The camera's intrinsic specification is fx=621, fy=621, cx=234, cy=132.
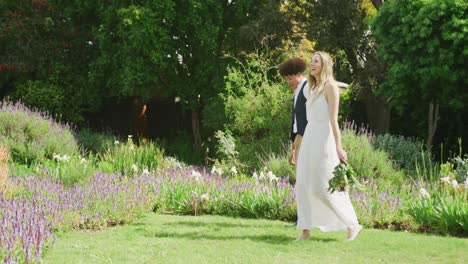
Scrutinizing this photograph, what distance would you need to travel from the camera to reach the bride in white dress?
20.0 feet

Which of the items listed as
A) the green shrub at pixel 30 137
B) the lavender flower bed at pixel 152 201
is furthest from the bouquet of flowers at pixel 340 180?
the green shrub at pixel 30 137

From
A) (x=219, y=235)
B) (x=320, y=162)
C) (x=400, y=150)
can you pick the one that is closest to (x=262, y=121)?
(x=400, y=150)

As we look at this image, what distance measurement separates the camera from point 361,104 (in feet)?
58.8

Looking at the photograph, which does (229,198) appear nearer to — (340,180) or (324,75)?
(340,180)

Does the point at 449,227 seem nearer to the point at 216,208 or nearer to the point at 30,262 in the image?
the point at 216,208

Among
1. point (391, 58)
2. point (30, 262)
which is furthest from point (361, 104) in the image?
point (30, 262)

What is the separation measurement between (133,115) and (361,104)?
24.9 ft

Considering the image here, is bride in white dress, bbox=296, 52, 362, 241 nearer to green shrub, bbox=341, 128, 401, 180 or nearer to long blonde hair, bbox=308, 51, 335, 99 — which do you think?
long blonde hair, bbox=308, 51, 335, 99

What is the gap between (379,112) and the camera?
55.5ft

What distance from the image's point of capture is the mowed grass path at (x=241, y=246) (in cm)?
553

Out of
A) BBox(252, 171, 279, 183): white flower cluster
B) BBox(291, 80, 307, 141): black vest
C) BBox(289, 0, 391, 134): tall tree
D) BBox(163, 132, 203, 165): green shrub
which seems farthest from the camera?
BBox(163, 132, 203, 165): green shrub

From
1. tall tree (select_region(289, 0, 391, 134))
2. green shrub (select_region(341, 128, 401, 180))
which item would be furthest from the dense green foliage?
green shrub (select_region(341, 128, 401, 180))

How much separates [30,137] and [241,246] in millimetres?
8174

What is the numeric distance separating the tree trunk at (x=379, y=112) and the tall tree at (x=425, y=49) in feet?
8.47
